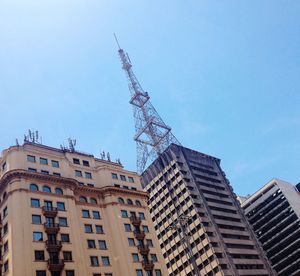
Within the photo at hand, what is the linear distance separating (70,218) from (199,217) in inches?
2188

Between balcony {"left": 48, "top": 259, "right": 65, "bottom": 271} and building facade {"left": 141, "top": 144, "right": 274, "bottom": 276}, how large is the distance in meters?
47.8

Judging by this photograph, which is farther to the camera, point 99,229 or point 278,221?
point 278,221

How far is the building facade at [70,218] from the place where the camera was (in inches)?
2299

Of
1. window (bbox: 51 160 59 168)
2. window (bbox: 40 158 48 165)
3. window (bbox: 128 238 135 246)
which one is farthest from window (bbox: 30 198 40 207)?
window (bbox: 128 238 135 246)

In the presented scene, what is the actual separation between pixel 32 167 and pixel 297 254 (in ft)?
323

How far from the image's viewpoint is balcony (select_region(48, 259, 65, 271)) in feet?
186

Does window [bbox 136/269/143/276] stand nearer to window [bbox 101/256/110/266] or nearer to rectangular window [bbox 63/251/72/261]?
window [bbox 101/256/110/266]

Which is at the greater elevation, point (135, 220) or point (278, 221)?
point (278, 221)

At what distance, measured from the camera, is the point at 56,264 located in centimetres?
5734

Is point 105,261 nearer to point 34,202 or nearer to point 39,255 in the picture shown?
point 39,255

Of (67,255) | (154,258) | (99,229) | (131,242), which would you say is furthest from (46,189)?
(154,258)

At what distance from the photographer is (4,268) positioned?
58.0 m

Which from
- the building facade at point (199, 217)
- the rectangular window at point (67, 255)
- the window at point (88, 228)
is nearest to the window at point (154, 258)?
the window at point (88, 228)

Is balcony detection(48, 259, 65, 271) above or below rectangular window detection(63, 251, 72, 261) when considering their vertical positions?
below
